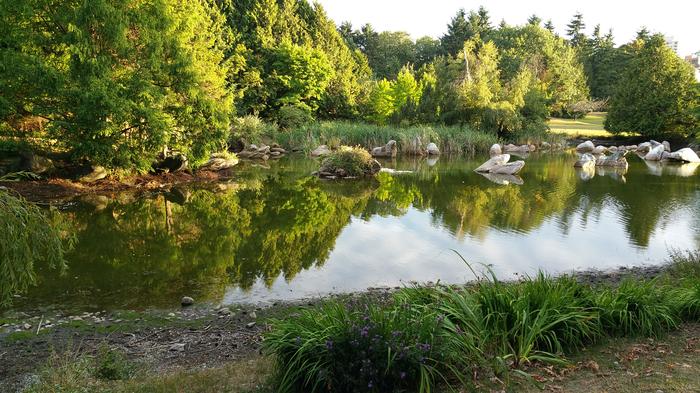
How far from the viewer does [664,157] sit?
1293 inches

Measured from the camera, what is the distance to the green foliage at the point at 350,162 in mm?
22281

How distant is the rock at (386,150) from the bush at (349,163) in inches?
429

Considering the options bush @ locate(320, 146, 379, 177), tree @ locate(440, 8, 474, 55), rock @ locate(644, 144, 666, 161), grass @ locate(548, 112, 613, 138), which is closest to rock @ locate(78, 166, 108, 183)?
bush @ locate(320, 146, 379, 177)

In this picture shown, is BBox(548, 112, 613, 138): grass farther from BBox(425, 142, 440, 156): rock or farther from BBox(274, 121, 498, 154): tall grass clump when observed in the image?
BBox(425, 142, 440, 156): rock

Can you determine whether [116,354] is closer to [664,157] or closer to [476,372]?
[476,372]

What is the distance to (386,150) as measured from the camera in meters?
33.8

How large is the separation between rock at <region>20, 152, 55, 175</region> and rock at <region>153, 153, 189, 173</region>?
4140 millimetres

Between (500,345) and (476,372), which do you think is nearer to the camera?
(476,372)

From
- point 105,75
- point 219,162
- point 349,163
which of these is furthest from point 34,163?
point 349,163

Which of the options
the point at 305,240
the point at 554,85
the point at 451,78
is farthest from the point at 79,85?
the point at 554,85

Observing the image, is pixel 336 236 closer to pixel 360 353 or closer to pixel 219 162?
pixel 360 353

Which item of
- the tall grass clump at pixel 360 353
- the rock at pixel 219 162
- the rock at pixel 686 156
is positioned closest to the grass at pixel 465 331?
the tall grass clump at pixel 360 353

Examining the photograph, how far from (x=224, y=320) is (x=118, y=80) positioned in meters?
12.1

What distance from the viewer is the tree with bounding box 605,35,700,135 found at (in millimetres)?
38875
